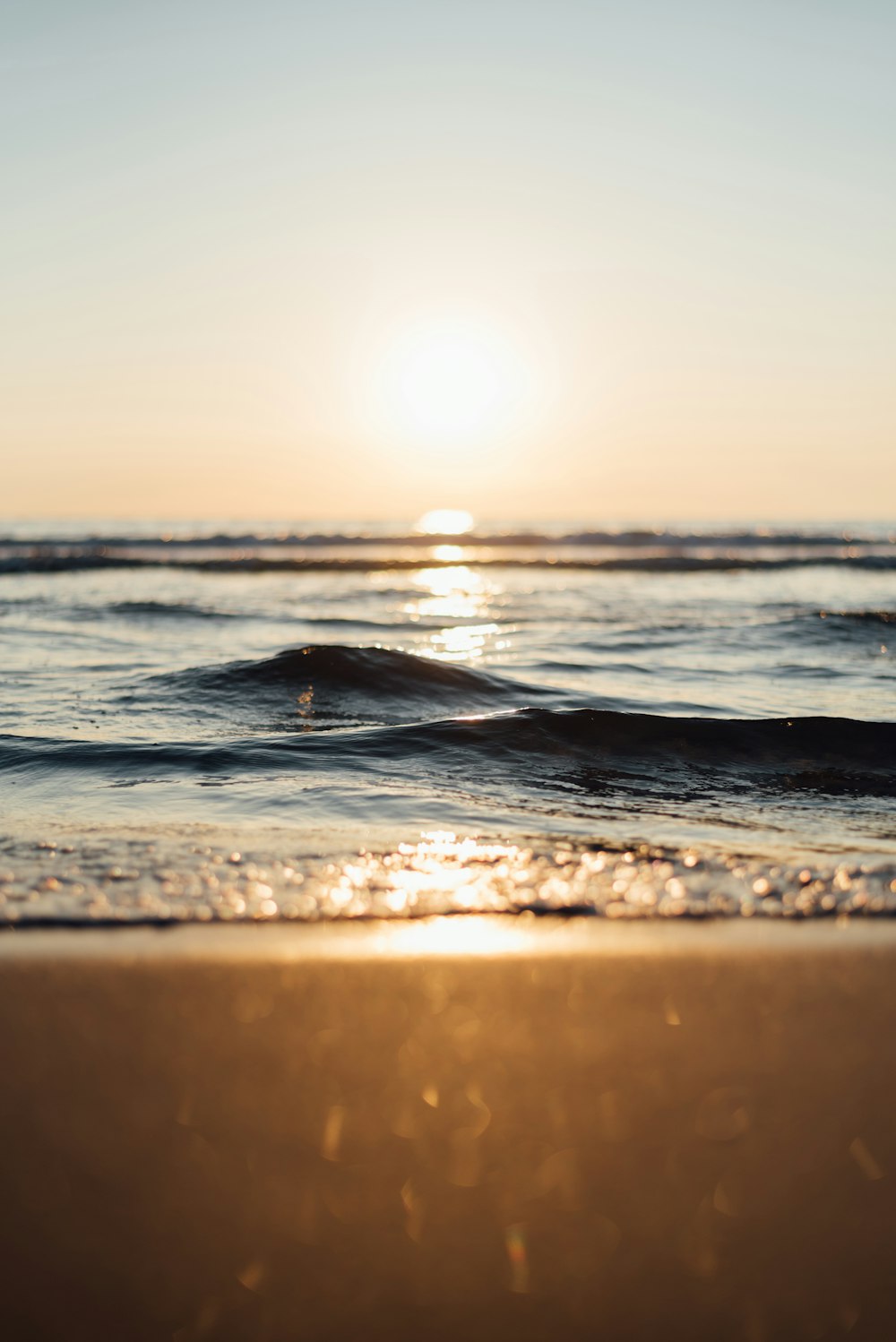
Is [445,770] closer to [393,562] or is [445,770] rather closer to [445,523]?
[393,562]

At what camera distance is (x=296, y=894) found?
2.57m

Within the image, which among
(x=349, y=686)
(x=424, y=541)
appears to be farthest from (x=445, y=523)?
(x=349, y=686)

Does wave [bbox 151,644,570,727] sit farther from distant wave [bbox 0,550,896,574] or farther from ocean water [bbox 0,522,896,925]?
distant wave [bbox 0,550,896,574]

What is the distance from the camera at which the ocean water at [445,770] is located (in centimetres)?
266

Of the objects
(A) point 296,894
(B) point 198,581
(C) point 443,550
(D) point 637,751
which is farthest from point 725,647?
(C) point 443,550

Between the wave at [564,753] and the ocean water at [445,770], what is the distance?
0.7 inches

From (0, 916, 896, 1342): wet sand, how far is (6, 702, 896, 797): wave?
6.29 feet

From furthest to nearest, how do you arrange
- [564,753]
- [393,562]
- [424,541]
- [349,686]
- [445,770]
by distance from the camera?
1. [424,541]
2. [393,562]
3. [349,686]
4. [564,753]
5. [445,770]

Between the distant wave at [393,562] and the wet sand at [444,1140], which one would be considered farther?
the distant wave at [393,562]

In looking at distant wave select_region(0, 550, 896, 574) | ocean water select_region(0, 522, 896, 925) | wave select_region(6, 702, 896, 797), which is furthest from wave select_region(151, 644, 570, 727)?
distant wave select_region(0, 550, 896, 574)

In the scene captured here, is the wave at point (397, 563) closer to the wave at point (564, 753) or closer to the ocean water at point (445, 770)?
the ocean water at point (445, 770)

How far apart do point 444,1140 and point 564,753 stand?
3019 mm

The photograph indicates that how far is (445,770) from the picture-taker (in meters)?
4.17

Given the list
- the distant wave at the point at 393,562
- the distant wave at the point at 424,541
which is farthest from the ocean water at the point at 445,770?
the distant wave at the point at 424,541
